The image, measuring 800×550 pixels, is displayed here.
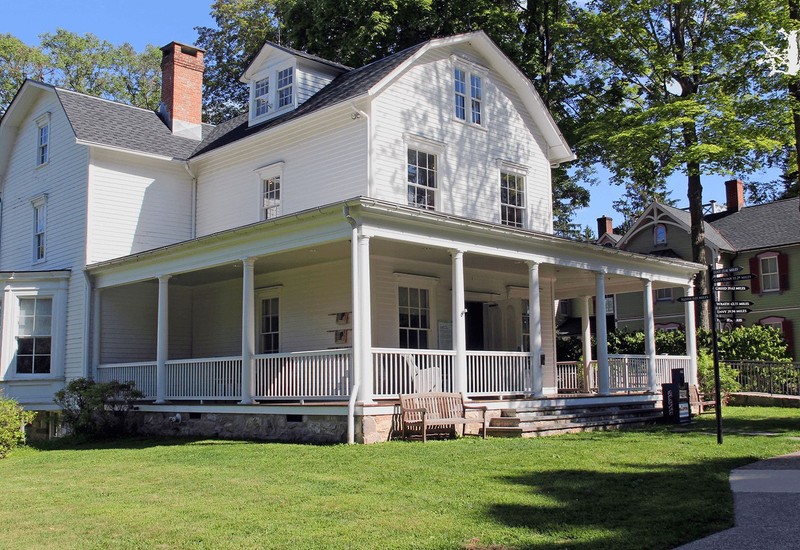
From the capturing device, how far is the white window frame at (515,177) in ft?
67.6

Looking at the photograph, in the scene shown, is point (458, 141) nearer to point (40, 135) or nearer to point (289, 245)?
point (289, 245)

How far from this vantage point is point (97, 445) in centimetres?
1661

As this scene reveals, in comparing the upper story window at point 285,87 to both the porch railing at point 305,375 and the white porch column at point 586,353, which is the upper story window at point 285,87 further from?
the white porch column at point 586,353

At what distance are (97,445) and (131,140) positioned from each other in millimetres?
8830

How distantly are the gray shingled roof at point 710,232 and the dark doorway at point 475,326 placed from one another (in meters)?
19.1

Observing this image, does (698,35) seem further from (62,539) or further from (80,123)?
(62,539)

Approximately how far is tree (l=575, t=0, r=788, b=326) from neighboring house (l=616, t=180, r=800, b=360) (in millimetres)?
7686

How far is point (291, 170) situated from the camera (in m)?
19.2

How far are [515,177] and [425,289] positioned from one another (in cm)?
445

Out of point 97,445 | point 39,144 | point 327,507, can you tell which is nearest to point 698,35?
point 39,144

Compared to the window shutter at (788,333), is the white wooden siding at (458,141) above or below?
above

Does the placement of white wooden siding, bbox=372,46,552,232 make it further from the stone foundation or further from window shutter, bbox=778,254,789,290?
window shutter, bbox=778,254,789,290

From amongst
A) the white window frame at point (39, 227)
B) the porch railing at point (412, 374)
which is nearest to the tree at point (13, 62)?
the white window frame at point (39, 227)

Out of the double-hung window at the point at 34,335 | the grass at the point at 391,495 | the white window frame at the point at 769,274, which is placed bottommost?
the grass at the point at 391,495
